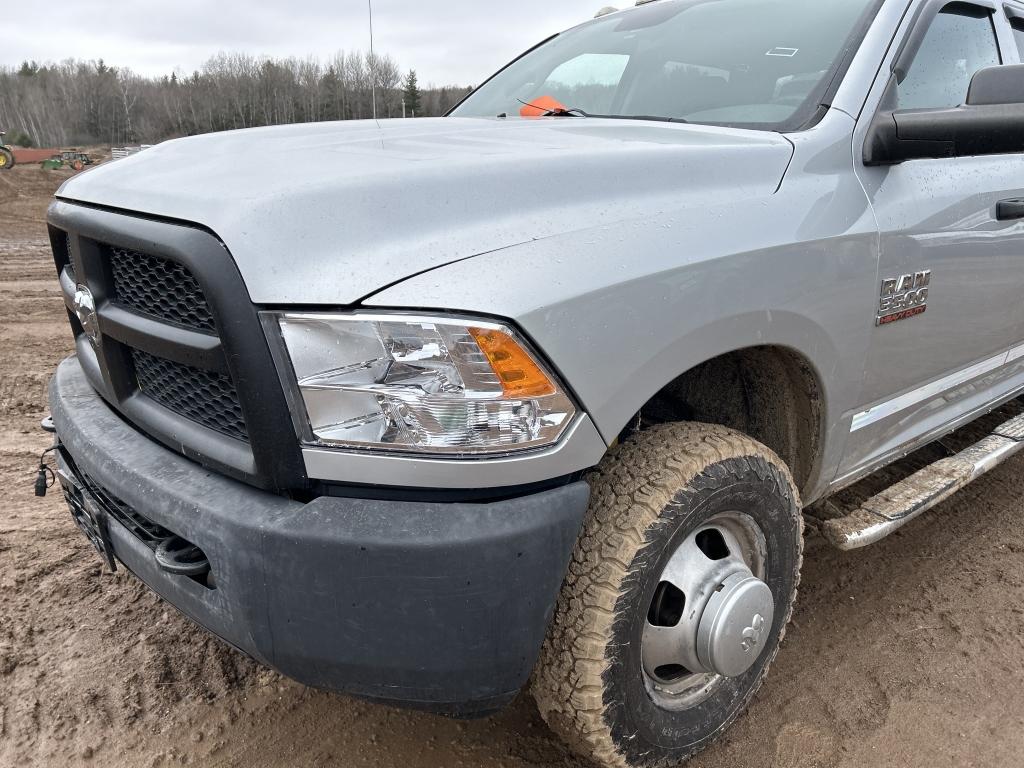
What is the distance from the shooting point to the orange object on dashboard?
2704mm

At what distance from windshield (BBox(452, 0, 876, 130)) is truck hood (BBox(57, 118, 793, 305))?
0.33 meters

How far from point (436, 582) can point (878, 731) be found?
146 cm

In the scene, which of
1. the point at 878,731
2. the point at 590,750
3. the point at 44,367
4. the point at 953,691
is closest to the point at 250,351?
the point at 590,750

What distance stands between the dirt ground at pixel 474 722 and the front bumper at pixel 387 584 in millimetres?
692

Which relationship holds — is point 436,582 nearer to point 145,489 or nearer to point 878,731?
point 145,489

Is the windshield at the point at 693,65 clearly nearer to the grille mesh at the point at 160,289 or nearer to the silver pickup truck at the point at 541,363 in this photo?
the silver pickup truck at the point at 541,363

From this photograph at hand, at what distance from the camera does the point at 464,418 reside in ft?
4.44

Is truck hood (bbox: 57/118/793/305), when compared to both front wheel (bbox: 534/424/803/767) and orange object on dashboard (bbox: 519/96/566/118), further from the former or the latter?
orange object on dashboard (bbox: 519/96/566/118)

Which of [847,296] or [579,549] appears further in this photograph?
[847,296]

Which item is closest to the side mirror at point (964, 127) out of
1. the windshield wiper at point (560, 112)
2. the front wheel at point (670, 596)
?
the front wheel at point (670, 596)

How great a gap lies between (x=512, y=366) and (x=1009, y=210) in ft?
6.48

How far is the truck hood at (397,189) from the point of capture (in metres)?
1.36

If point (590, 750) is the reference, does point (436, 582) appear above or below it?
above

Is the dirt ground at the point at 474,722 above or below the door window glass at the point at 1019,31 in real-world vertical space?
below
